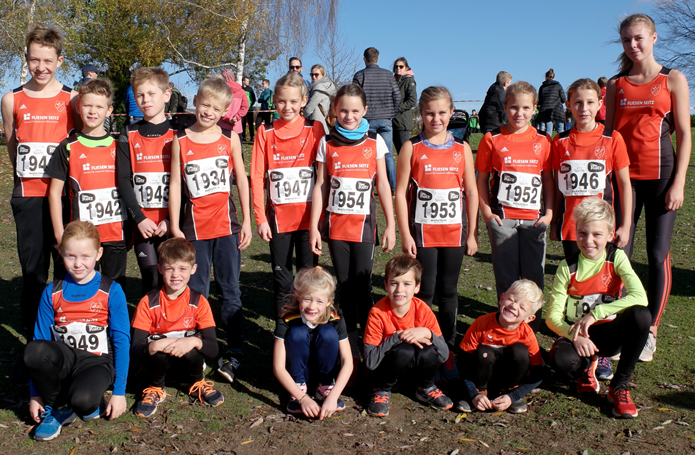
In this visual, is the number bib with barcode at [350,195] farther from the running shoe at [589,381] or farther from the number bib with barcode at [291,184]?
the running shoe at [589,381]

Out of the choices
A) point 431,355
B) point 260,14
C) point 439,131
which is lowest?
point 431,355

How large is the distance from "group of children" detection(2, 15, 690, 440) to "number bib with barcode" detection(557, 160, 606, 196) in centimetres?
1

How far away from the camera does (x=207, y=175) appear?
4.05 meters

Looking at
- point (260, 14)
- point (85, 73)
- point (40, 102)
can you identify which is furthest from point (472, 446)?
point (260, 14)

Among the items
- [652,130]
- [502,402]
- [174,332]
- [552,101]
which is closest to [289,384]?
[174,332]

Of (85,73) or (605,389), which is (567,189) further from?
(85,73)

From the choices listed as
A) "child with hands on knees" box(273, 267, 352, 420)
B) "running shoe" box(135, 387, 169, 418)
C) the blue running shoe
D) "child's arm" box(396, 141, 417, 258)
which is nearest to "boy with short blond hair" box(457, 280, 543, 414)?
"child's arm" box(396, 141, 417, 258)

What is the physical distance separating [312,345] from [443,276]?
110 centimetres

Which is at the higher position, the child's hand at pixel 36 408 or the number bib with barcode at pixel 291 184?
the number bib with barcode at pixel 291 184

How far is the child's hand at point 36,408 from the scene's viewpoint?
135 inches

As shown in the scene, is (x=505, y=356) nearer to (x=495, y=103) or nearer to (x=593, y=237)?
(x=593, y=237)

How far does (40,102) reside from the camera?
13.9ft

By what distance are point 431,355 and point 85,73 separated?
9.59 metres

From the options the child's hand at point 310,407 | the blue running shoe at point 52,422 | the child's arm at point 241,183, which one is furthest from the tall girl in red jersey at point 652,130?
the blue running shoe at point 52,422
